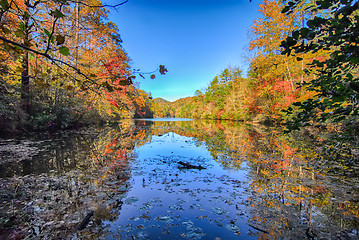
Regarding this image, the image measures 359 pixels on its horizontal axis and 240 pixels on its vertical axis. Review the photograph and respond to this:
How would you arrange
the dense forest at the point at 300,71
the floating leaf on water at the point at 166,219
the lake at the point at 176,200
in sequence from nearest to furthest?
the dense forest at the point at 300,71 < the lake at the point at 176,200 < the floating leaf on water at the point at 166,219

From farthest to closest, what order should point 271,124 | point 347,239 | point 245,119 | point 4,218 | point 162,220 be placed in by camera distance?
point 245,119, point 271,124, point 162,220, point 4,218, point 347,239

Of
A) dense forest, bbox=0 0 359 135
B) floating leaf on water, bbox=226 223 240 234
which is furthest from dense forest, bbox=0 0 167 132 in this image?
floating leaf on water, bbox=226 223 240 234

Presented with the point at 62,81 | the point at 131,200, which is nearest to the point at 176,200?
the point at 131,200

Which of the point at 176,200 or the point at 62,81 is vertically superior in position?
the point at 62,81

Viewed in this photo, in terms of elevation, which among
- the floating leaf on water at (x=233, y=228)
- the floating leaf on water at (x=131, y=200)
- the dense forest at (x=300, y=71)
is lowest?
the floating leaf on water at (x=233, y=228)

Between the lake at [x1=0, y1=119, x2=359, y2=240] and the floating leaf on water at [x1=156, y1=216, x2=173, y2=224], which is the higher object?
the lake at [x1=0, y1=119, x2=359, y2=240]

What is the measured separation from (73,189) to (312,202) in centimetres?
460

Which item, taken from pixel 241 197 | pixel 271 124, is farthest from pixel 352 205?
pixel 271 124

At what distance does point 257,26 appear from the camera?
1691 centimetres

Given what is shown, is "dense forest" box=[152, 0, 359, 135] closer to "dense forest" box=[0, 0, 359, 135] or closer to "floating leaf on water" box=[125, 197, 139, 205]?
"dense forest" box=[0, 0, 359, 135]

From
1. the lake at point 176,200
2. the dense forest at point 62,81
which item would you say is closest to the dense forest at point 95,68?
the dense forest at point 62,81

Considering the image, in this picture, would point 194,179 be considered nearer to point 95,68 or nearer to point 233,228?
point 233,228

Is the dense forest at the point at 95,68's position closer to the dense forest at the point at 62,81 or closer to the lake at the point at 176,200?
the dense forest at the point at 62,81

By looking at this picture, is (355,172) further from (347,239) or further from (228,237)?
(228,237)
